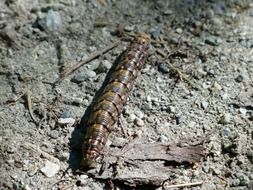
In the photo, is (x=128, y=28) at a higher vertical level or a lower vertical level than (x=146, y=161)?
higher

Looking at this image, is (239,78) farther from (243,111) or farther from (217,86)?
(243,111)

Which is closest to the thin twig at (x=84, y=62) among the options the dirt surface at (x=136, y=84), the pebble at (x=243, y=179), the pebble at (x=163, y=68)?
the dirt surface at (x=136, y=84)

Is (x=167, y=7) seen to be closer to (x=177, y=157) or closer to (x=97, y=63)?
(x=97, y=63)

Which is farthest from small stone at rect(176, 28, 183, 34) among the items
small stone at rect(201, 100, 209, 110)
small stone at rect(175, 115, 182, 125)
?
small stone at rect(175, 115, 182, 125)

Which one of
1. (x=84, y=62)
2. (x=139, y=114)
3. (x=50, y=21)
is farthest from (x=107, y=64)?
(x=50, y=21)

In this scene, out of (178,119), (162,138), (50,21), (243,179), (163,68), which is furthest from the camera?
(50,21)

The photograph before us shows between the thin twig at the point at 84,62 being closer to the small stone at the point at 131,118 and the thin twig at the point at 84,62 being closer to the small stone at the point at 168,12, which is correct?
the small stone at the point at 168,12
